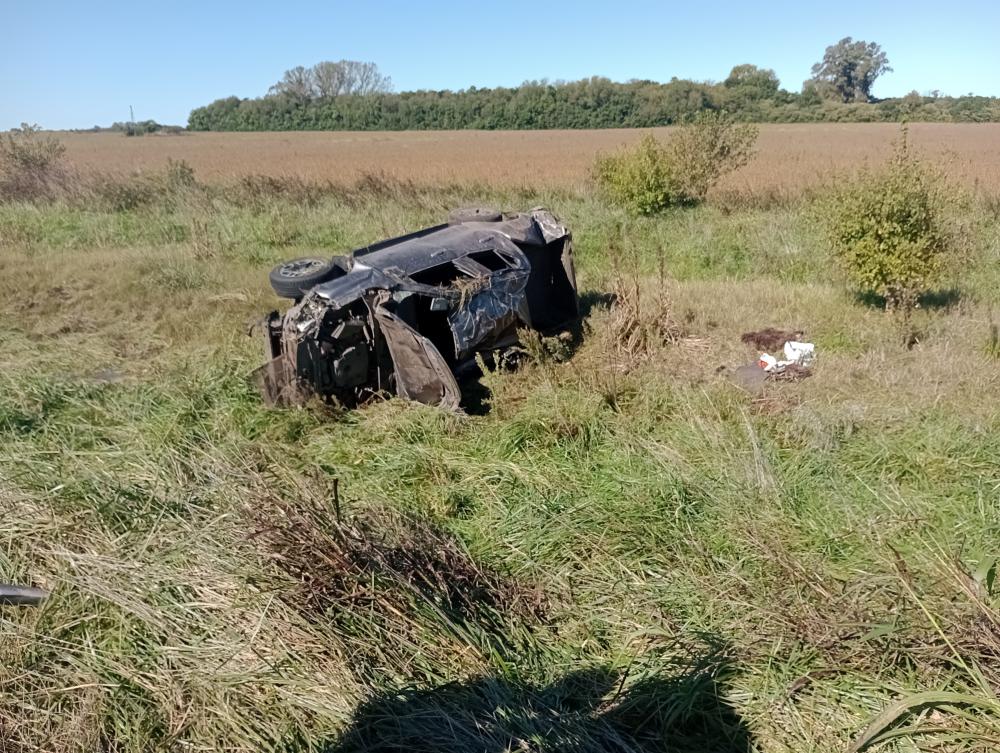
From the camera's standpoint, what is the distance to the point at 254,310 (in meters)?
8.94

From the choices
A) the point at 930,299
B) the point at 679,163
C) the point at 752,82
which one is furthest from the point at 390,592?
the point at 752,82

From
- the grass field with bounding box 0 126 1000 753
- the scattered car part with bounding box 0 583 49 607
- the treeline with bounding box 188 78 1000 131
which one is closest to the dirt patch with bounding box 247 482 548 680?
the grass field with bounding box 0 126 1000 753

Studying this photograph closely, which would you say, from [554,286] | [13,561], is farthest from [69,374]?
[554,286]

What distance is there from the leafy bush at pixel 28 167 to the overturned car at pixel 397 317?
44.0ft

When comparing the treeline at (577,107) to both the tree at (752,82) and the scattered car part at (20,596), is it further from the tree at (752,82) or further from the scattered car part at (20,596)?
the scattered car part at (20,596)

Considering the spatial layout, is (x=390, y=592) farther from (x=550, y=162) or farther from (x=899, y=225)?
(x=550, y=162)

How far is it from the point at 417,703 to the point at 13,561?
7.96 feet

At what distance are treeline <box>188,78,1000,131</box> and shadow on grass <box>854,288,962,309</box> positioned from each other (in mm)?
39265

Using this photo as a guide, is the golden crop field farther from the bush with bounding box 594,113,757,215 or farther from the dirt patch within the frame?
the dirt patch

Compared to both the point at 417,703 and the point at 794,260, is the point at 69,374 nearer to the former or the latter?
the point at 417,703

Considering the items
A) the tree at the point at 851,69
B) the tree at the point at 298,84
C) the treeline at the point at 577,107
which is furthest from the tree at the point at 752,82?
the tree at the point at 298,84

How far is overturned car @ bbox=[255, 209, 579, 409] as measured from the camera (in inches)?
224

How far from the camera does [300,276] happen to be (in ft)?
20.3

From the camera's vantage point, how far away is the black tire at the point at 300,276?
615 centimetres
